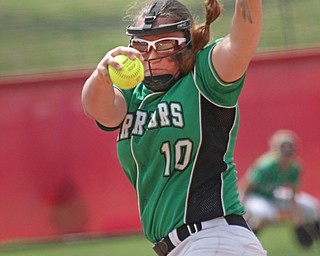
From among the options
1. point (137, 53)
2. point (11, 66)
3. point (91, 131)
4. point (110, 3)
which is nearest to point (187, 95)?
point (137, 53)

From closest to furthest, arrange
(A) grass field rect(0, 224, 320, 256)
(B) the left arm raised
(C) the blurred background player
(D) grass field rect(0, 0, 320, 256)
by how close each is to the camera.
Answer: (B) the left arm raised
(A) grass field rect(0, 224, 320, 256)
(C) the blurred background player
(D) grass field rect(0, 0, 320, 256)

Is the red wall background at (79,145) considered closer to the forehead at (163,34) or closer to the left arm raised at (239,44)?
the forehead at (163,34)

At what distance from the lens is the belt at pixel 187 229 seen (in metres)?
4.16

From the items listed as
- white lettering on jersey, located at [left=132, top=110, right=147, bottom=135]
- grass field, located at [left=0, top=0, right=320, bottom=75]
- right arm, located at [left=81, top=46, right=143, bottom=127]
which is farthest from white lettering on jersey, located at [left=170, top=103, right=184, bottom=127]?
grass field, located at [left=0, top=0, right=320, bottom=75]

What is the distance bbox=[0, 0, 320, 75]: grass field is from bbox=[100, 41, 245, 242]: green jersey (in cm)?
899

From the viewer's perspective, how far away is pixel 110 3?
1468 cm

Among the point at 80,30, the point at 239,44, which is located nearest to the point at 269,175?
the point at 80,30

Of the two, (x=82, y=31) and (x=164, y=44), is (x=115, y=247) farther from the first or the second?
(x=164, y=44)

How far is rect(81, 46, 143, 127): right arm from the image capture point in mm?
4070

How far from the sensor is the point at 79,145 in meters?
11.0

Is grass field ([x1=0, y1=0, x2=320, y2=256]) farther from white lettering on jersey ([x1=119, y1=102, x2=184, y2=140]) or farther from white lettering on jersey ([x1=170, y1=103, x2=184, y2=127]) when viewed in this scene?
white lettering on jersey ([x1=170, y1=103, x2=184, y2=127])

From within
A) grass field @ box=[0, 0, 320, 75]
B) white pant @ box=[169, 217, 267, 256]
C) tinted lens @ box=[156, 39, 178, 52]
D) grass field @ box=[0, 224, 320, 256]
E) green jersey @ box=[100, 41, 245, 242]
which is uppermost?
tinted lens @ box=[156, 39, 178, 52]

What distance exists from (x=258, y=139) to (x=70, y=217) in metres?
2.36

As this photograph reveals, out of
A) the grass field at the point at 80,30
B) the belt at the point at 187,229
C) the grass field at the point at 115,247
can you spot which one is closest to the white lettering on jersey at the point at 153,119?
the belt at the point at 187,229
